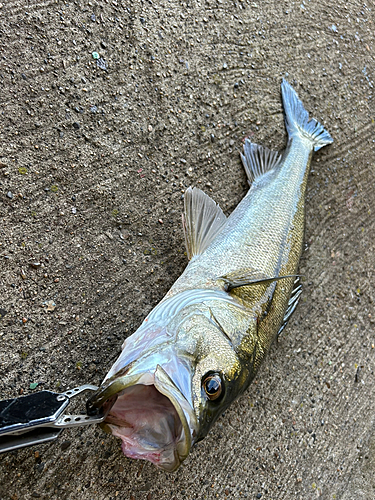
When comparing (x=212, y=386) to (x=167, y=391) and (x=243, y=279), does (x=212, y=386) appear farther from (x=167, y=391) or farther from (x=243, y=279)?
(x=243, y=279)

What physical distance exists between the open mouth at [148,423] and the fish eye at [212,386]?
0.62 feet

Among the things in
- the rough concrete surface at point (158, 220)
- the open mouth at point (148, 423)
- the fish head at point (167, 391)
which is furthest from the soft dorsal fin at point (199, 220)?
the open mouth at point (148, 423)

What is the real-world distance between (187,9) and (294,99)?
47.5 inches

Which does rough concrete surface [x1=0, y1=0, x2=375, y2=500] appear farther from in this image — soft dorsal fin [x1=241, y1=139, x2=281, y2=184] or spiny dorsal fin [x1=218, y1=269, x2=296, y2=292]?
spiny dorsal fin [x1=218, y1=269, x2=296, y2=292]

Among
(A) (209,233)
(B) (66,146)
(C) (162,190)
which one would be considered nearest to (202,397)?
(A) (209,233)

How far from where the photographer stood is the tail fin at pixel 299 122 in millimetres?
3369

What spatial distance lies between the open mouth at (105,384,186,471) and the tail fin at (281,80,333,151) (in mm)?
2604

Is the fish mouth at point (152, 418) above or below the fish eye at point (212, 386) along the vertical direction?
above

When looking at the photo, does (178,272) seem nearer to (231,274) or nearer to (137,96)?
(231,274)

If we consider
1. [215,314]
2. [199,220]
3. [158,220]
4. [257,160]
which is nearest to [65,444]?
[215,314]

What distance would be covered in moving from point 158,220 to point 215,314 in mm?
961

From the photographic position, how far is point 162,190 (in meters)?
2.80

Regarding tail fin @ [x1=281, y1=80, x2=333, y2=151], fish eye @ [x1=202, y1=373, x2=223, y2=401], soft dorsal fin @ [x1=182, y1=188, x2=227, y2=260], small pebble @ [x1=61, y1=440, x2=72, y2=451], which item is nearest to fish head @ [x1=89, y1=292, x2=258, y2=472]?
fish eye @ [x1=202, y1=373, x2=223, y2=401]

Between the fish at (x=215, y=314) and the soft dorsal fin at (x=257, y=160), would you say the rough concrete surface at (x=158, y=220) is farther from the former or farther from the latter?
the fish at (x=215, y=314)
